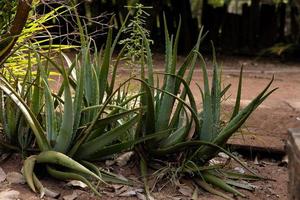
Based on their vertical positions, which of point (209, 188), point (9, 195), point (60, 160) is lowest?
point (209, 188)

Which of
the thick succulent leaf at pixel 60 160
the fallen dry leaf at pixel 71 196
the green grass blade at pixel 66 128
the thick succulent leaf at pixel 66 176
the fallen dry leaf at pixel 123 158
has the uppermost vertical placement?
the green grass blade at pixel 66 128

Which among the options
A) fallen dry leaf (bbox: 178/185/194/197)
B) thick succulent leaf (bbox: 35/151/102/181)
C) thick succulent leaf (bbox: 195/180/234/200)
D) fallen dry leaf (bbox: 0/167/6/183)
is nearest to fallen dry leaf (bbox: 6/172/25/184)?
fallen dry leaf (bbox: 0/167/6/183)

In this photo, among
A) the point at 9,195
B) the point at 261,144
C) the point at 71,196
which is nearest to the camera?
the point at 9,195

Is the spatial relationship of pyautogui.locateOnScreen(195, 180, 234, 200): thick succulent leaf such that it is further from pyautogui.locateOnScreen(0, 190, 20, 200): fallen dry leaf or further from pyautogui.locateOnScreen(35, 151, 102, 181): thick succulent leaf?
pyautogui.locateOnScreen(0, 190, 20, 200): fallen dry leaf

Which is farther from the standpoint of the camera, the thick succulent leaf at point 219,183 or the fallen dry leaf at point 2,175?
the thick succulent leaf at point 219,183

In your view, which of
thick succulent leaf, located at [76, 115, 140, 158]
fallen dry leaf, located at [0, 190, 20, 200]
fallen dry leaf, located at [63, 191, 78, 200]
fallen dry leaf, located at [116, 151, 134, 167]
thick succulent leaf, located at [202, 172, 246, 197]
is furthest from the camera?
fallen dry leaf, located at [116, 151, 134, 167]

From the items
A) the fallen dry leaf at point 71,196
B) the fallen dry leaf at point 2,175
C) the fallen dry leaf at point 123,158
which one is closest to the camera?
the fallen dry leaf at point 71,196

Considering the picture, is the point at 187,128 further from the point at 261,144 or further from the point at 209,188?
the point at 261,144

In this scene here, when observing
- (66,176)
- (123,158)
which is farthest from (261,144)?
(66,176)

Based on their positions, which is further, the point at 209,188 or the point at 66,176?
the point at 209,188

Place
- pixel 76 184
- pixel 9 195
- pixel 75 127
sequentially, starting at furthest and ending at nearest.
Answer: pixel 75 127, pixel 76 184, pixel 9 195

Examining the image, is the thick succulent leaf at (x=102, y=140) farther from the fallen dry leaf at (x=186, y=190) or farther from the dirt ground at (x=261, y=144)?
the fallen dry leaf at (x=186, y=190)

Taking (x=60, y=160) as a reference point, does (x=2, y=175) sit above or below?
below

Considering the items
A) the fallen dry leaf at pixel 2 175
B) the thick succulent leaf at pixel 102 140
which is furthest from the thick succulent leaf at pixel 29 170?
the thick succulent leaf at pixel 102 140
